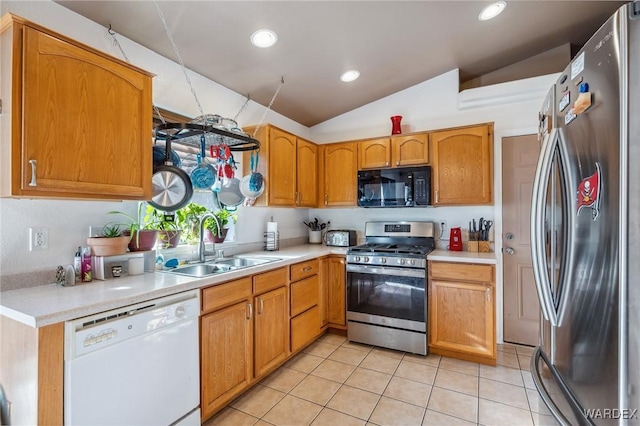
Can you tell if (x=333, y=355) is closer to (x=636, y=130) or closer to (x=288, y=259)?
(x=288, y=259)

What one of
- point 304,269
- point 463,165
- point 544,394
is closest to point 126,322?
point 304,269

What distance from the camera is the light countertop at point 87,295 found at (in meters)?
1.21

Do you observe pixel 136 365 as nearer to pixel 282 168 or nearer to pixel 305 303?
pixel 305 303

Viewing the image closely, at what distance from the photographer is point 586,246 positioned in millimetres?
912

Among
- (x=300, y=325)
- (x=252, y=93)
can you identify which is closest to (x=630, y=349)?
(x=300, y=325)

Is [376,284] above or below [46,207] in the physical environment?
below

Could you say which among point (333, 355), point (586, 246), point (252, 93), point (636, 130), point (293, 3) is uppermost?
point (293, 3)

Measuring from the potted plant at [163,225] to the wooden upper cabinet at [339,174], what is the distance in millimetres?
1771

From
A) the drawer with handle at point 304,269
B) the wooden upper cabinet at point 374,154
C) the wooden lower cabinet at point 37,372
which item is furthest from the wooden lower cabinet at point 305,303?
the wooden lower cabinet at point 37,372

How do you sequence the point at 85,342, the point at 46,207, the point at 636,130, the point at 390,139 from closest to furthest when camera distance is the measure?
1. the point at 636,130
2. the point at 85,342
3. the point at 46,207
4. the point at 390,139

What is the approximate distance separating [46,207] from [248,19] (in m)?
1.65

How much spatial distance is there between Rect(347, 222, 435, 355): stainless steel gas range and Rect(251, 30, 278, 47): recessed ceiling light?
197cm

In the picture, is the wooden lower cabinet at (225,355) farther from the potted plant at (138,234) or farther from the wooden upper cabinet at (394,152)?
the wooden upper cabinet at (394,152)

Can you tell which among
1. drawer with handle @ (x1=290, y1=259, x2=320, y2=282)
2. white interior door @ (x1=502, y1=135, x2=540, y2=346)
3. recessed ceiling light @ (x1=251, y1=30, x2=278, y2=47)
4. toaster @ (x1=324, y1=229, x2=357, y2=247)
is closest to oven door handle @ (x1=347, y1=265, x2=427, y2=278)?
drawer with handle @ (x1=290, y1=259, x2=320, y2=282)
